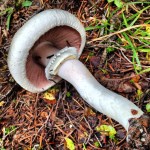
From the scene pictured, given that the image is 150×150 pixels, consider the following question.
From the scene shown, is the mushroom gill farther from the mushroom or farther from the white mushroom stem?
the white mushroom stem

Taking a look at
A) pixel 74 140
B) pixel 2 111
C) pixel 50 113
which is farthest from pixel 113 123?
pixel 2 111

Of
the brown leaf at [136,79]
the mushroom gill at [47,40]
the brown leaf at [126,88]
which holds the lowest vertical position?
the brown leaf at [126,88]

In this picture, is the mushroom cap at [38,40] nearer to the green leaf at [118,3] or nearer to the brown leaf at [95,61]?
the brown leaf at [95,61]

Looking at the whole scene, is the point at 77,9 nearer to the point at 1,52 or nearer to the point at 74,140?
the point at 1,52

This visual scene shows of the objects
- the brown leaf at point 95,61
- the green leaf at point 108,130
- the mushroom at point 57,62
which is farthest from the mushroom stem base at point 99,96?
the brown leaf at point 95,61

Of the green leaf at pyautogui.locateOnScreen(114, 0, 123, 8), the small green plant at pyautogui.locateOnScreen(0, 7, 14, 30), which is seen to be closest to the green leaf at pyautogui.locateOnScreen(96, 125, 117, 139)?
the green leaf at pyautogui.locateOnScreen(114, 0, 123, 8)

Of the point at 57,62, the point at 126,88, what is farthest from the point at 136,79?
the point at 57,62

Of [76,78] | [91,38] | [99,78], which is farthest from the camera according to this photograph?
[91,38]

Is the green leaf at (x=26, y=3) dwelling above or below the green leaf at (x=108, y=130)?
Answer: above
